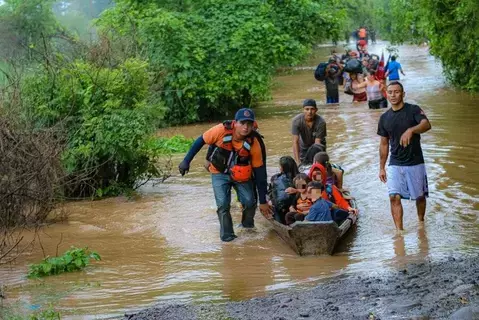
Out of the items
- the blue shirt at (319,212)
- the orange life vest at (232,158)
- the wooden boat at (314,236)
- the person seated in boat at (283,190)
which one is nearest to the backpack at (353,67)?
the person seated in boat at (283,190)

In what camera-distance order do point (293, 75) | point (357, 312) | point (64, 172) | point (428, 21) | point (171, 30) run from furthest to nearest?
1. point (293, 75)
2. point (428, 21)
3. point (171, 30)
4. point (64, 172)
5. point (357, 312)

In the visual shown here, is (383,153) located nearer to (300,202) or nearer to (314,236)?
(300,202)

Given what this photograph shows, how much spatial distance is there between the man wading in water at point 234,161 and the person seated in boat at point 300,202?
0.96ft

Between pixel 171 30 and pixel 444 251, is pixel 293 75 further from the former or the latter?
pixel 444 251

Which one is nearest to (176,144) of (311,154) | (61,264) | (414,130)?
(311,154)

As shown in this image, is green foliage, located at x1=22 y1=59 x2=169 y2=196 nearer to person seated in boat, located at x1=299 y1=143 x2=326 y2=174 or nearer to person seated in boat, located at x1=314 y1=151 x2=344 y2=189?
person seated in boat, located at x1=299 y1=143 x2=326 y2=174

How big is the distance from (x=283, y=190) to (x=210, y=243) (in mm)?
1180

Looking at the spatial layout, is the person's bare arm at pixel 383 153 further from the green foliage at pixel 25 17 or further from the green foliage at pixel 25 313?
the green foliage at pixel 25 17

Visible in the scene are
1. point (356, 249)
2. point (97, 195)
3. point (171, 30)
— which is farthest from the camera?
point (171, 30)

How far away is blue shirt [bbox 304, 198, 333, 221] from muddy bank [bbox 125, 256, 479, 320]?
66.0 inches

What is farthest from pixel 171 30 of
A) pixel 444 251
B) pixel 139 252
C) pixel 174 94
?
pixel 444 251

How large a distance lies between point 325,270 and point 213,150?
2.28 m

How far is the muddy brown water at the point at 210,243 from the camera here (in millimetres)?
9656

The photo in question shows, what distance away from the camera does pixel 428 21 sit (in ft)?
85.8
